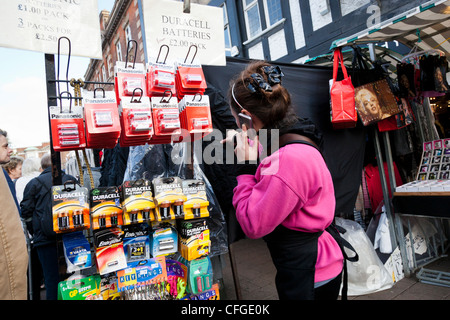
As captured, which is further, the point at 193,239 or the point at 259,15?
Result: the point at 259,15

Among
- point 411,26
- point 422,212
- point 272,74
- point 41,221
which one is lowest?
point 422,212

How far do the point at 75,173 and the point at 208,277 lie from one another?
3.60m

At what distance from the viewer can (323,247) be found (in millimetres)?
1317

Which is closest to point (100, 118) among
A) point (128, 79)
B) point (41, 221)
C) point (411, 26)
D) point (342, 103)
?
point (128, 79)

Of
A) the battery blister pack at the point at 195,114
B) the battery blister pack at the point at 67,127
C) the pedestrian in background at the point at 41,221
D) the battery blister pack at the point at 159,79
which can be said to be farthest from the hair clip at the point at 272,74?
the pedestrian in background at the point at 41,221

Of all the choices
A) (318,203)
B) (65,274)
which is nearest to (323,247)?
(318,203)

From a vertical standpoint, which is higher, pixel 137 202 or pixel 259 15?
pixel 259 15

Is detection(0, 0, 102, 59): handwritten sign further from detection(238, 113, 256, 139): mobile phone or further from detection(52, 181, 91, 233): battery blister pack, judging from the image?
detection(238, 113, 256, 139): mobile phone

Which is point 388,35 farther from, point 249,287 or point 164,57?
point 249,287

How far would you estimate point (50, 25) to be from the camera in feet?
4.78

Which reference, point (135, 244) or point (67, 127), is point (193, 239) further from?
point (67, 127)

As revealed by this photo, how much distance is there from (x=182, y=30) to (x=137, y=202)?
1123 millimetres

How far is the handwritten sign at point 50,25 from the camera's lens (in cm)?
136

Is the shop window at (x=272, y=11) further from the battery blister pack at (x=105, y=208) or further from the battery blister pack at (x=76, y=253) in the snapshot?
the battery blister pack at (x=76, y=253)
